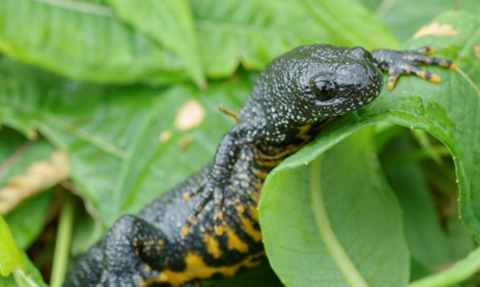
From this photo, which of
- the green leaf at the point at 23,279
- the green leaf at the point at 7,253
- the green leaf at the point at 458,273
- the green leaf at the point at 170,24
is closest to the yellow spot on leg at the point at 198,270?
the green leaf at the point at 23,279

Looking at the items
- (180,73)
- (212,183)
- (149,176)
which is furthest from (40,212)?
(212,183)

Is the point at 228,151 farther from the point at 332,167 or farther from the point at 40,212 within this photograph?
the point at 40,212

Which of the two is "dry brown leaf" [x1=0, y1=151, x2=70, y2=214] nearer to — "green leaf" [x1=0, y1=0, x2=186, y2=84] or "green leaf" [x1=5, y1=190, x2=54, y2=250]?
"green leaf" [x1=5, y1=190, x2=54, y2=250]

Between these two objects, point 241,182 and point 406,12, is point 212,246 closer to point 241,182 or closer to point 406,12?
point 241,182

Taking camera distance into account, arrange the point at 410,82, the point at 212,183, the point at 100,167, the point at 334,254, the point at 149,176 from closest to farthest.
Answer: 1. the point at 410,82
2. the point at 334,254
3. the point at 212,183
4. the point at 149,176
5. the point at 100,167

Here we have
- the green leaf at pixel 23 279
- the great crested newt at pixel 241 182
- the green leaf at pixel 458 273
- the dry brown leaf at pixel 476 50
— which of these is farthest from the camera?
the green leaf at pixel 23 279

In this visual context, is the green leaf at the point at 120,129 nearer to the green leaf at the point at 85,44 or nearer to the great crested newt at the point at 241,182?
the green leaf at the point at 85,44
